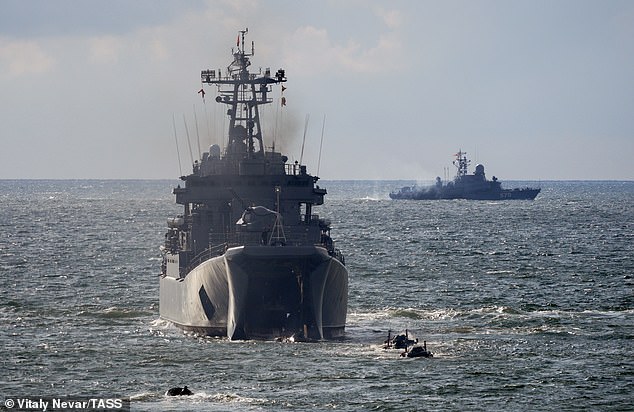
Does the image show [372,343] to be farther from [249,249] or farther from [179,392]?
A: [179,392]

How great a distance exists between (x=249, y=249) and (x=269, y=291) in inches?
91.4

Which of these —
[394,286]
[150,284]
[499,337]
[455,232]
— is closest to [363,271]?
[394,286]

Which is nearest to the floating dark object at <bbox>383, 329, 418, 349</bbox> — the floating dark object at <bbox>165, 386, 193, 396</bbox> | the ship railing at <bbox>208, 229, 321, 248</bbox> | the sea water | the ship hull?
the sea water

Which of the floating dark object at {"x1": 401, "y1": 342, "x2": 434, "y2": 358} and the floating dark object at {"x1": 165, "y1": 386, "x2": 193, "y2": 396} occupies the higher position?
the floating dark object at {"x1": 401, "y1": 342, "x2": 434, "y2": 358}

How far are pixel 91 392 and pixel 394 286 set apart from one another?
41.0 metres

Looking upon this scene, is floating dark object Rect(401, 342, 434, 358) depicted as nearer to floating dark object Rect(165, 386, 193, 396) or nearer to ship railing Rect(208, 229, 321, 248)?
ship railing Rect(208, 229, 321, 248)

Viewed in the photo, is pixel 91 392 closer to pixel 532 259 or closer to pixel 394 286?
pixel 394 286

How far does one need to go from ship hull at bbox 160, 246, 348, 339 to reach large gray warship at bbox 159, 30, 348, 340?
0.13 feet

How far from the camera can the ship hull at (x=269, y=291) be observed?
170 ft

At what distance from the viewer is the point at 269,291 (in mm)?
52656

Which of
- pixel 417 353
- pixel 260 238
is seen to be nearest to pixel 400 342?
pixel 417 353

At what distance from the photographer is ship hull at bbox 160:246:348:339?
2041 inches

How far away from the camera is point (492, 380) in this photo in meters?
46.0

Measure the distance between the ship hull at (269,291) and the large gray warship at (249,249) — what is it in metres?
0.04
